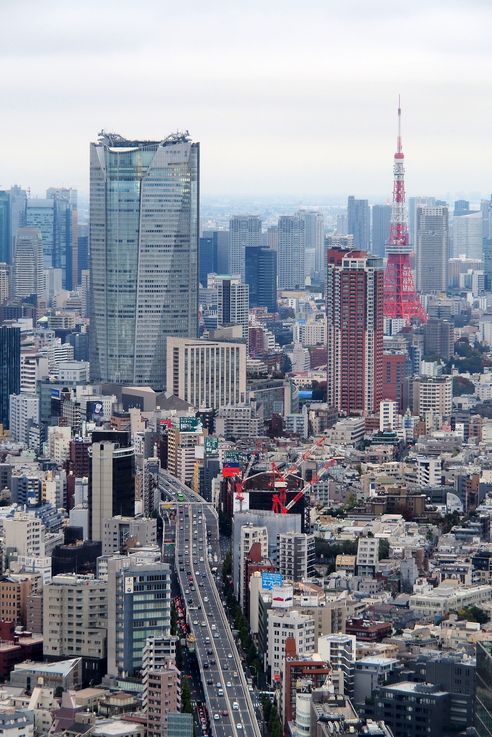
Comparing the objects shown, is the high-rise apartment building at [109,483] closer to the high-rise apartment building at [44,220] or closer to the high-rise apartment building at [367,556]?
the high-rise apartment building at [367,556]

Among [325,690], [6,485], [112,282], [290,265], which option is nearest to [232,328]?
[112,282]

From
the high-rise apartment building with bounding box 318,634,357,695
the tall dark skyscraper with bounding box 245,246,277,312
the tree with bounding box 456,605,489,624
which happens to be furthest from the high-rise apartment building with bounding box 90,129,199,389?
the high-rise apartment building with bounding box 318,634,357,695

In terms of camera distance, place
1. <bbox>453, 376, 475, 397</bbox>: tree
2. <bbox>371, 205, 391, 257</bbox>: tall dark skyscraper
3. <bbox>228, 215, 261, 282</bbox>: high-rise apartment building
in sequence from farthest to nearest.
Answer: <bbox>371, 205, 391, 257</bbox>: tall dark skyscraper < <bbox>228, 215, 261, 282</bbox>: high-rise apartment building < <bbox>453, 376, 475, 397</bbox>: tree

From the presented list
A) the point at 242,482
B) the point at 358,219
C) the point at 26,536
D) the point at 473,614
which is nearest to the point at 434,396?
the point at 242,482

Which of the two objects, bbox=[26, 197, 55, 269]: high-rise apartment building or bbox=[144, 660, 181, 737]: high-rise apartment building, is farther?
bbox=[26, 197, 55, 269]: high-rise apartment building

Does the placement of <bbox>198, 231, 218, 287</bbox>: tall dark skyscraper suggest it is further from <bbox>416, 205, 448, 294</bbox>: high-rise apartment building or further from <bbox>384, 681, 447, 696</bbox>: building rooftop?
<bbox>384, 681, 447, 696</bbox>: building rooftop

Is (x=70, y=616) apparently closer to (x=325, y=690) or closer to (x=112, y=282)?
(x=325, y=690)

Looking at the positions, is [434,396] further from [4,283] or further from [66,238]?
[66,238]
